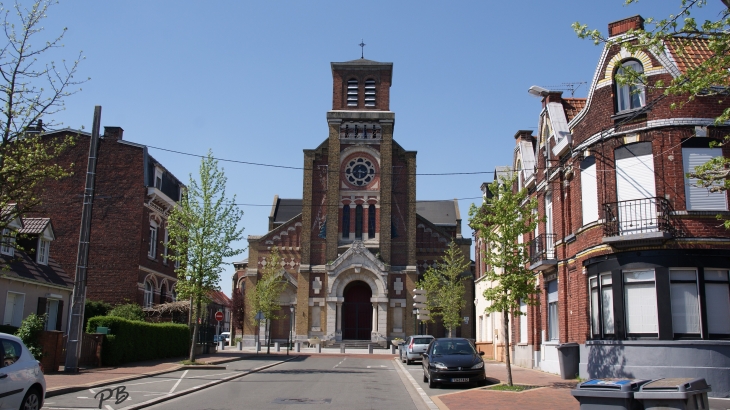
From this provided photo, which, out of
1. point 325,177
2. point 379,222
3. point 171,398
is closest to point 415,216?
point 379,222

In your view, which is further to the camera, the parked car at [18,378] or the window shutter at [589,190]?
the window shutter at [589,190]

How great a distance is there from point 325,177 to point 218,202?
2448cm

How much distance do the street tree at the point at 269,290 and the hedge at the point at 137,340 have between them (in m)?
10.3

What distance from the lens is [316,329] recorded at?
169 feet

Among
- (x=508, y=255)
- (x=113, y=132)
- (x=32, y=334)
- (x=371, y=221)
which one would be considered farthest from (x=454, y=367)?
(x=371, y=221)

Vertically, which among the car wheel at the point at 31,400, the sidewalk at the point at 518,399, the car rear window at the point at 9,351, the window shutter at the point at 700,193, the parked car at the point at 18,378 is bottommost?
the sidewalk at the point at 518,399

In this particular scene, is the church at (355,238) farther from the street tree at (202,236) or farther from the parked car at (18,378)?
the parked car at (18,378)

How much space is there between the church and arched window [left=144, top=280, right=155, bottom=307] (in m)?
12.9

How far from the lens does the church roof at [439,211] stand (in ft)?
221

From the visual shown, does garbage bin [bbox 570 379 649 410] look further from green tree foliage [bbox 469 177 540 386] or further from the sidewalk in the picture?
green tree foliage [bbox 469 177 540 386]

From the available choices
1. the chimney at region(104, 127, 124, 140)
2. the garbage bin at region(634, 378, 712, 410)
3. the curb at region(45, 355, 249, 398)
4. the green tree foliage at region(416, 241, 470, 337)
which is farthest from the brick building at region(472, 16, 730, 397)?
the chimney at region(104, 127, 124, 140)

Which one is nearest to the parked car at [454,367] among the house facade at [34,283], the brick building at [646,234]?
the brick building at [646,234]

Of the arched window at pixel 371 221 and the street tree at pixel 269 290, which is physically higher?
the arched window at pixel 371 221

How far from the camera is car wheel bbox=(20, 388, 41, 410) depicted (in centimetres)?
1150
